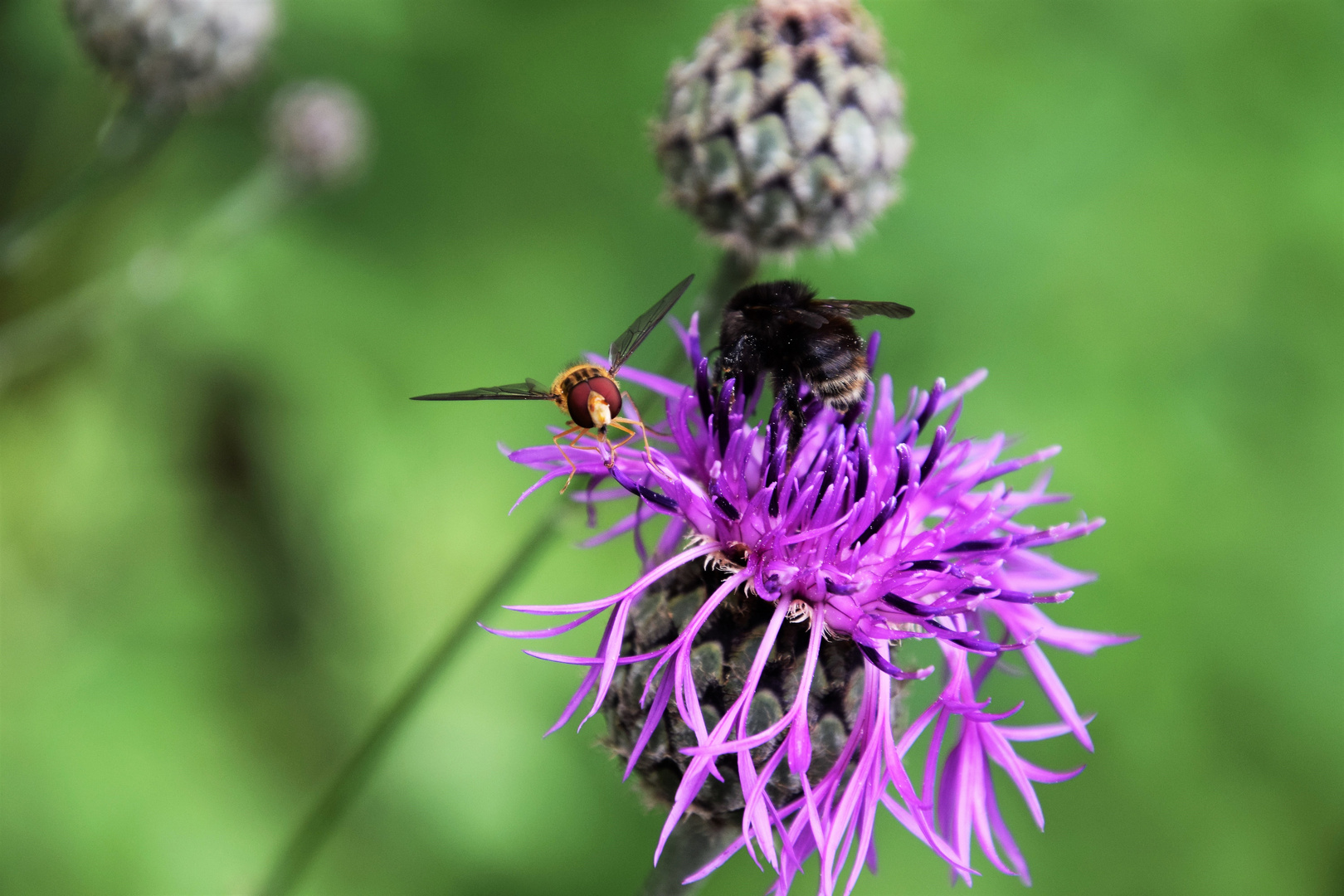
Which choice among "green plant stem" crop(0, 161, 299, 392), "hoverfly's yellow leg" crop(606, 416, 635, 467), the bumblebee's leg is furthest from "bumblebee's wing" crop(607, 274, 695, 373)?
"green plant stem" crop(0, 161, 299, 392)

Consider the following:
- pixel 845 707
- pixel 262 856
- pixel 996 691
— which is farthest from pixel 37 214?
pixel 996 691

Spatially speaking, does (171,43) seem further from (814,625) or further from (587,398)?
(814,625)

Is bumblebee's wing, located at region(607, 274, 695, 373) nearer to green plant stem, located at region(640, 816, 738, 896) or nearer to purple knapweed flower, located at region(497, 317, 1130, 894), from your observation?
purple knapweed flower, located at region(497, 317, 1130, 894)

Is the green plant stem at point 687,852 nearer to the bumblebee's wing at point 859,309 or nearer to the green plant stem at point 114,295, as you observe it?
the bumblebee's wing at point 859,309

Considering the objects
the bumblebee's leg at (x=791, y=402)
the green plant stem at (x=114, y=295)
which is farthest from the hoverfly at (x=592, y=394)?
the green plant stem at (x=114, y=295)

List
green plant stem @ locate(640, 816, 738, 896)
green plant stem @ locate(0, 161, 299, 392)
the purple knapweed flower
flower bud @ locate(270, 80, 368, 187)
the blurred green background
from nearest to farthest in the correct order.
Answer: the purple knapweed flower, green plant stem @ locate(640, 816, 738, 896), green plant stem @ locate(0, 161, 299, 392), the blurred green background, flower bud @ locate(270, 80, 368, 187)

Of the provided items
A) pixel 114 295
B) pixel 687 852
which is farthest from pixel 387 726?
pixel 114 295
